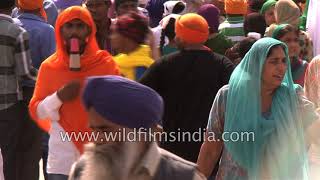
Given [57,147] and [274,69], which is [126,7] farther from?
[274,69]

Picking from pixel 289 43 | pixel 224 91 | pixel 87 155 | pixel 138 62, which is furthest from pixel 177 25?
pixel 87 155

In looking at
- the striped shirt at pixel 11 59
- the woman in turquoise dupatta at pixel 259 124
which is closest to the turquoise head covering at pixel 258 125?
the woman in turquoise dupatta at pixel 259 124

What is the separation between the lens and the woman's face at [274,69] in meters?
4.65

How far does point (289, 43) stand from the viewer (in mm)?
6453

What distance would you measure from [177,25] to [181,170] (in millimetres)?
3127

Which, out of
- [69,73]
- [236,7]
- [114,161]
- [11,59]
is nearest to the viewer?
[114,161]

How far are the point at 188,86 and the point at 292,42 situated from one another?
1328mm

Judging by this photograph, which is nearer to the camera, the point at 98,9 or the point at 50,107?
the point at 50,107

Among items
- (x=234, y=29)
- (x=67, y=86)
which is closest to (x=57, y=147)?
(x=67, y=86)

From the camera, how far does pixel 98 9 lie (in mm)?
7223

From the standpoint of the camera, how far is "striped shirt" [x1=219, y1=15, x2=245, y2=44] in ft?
27.0

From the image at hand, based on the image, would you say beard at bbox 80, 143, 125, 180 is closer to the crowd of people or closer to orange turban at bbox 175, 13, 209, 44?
the crowd of people

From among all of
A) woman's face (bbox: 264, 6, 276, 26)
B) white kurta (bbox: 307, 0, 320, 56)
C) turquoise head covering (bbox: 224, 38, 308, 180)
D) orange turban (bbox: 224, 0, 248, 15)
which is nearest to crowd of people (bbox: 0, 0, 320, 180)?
turquoise head covering (bbox: 224, 38, 308, 180)

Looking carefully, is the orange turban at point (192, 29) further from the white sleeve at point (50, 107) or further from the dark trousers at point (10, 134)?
the dark trousers at point (10, 134)
